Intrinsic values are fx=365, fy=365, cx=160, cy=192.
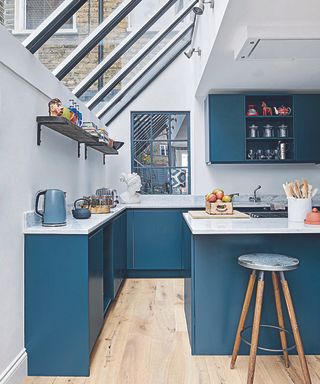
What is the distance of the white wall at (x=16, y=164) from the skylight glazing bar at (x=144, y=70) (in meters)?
1.86

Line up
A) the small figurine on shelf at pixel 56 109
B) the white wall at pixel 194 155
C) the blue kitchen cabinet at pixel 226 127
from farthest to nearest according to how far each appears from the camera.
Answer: the white wall at pixel 194 155
the blue kitchen cabinet at pixel 226 127
the small figurine on shelf at pixel 56 109

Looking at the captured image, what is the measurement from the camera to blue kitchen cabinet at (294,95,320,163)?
14.5 feet

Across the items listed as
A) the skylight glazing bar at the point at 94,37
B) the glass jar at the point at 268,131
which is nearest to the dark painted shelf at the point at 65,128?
the skylight glazing bar at the point at 94,37

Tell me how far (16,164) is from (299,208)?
70.6 inches

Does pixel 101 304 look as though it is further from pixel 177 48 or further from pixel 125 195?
pixel 177 48

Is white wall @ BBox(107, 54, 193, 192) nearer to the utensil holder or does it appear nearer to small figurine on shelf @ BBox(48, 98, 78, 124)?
small figurine on shelf @ BBox(48, 98, 78, 124)

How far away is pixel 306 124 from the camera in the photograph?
14.6ft

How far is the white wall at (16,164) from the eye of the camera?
75.7 inches

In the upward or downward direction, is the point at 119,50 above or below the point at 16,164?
above

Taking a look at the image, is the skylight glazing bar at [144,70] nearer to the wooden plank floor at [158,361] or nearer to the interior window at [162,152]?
the interior window at [162,152]

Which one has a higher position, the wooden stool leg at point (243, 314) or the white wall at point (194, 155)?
the white wall at point (194, 155)

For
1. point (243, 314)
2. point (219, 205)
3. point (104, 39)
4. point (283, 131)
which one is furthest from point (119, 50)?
point (243, 314)

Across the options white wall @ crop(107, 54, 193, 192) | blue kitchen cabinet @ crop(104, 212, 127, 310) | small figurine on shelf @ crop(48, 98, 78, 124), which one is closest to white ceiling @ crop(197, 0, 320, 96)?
white wall @ crop(107, 54, 193, 192)

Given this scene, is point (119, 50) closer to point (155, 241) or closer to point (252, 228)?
point (155, 241)
